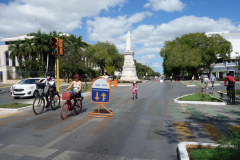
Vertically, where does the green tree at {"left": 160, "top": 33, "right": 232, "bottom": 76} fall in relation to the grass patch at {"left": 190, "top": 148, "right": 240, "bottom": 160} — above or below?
above

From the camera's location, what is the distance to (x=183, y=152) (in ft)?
13.9

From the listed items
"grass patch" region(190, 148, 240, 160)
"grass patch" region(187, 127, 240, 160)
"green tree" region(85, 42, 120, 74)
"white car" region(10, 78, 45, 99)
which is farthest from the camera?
"green tree" region(85, 42, 120, 74)

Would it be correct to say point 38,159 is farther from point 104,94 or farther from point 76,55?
point 76,55

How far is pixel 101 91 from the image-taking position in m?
8.95

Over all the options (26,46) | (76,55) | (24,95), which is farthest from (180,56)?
(24,95)

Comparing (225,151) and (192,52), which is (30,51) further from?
(225,151)

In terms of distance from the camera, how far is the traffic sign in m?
8.91

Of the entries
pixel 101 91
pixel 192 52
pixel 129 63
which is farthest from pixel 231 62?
pixel 101 91

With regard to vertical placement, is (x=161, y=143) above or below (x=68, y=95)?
below

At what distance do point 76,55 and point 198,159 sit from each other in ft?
151

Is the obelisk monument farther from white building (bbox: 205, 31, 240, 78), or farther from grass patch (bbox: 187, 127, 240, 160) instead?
grass patch (bbox: 187, 127, 240, 160)

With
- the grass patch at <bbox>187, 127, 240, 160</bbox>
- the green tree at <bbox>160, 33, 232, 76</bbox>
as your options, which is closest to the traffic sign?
the grass patch at <bbox>187, 127, 240, 160</bbox>

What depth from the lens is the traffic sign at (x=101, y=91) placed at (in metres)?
8.91

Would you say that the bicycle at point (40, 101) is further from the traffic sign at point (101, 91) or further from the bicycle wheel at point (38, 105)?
the traffic sign at point (101, 91)
